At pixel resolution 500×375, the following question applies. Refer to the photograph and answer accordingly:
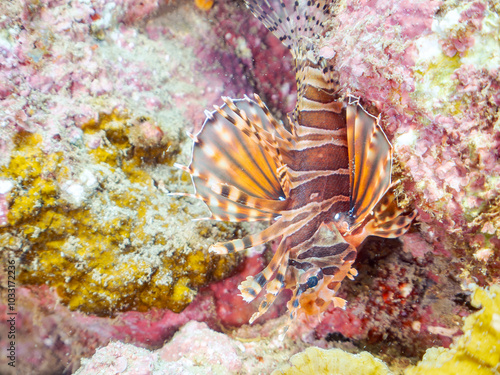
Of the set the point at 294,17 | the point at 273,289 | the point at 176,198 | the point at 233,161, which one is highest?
the point at 294,17

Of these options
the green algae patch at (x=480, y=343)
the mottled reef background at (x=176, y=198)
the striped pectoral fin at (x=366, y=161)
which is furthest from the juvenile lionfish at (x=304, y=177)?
the green algae patch at (x=480, y=343)

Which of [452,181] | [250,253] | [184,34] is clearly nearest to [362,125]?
[452,181]

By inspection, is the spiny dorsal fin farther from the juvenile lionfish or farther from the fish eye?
the fish eye

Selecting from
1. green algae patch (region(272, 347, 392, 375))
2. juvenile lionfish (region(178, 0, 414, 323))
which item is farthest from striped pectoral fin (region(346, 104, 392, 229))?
green algae patch (region(272, 347, 392, 375))

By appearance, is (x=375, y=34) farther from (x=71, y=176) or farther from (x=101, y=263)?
(x=101, y=263)

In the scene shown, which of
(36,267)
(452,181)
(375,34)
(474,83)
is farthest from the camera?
(36,267)

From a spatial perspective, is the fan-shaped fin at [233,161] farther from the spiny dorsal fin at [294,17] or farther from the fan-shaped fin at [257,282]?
the spiny dorsal fin at [294,17]

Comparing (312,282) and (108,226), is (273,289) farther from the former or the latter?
(108,226)

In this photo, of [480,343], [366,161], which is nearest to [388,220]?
[366,161]
